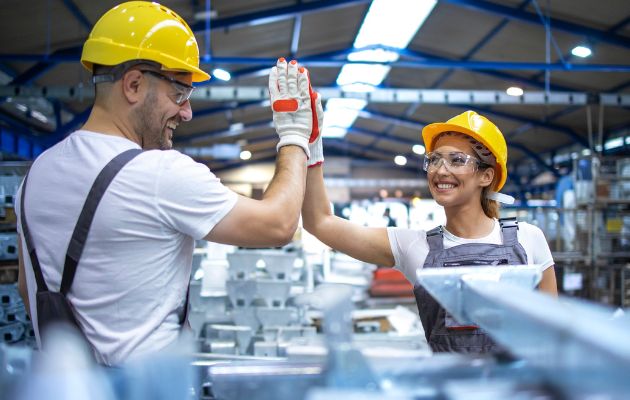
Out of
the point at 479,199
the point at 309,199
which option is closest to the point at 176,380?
the point at 309,199

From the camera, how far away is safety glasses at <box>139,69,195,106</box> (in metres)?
1.75

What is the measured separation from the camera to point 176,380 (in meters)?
0.78

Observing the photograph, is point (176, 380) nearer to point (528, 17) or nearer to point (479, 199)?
point (479, 199)

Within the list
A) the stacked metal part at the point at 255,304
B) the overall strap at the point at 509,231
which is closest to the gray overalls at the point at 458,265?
the overall strap at the point at 509,231

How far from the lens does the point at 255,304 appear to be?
6.46m

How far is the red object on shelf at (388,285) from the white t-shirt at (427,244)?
6.67 metres

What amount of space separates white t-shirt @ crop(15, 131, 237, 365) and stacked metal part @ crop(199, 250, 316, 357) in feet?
15.3

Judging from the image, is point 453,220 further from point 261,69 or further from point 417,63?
point 261,69

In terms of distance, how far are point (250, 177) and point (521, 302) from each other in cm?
2706

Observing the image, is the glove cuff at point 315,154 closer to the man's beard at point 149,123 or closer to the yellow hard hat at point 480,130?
the yellow hard hat at point 480,130

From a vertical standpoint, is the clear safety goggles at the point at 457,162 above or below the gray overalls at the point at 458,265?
above

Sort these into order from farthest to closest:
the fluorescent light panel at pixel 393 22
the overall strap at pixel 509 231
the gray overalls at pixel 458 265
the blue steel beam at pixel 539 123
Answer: the blue steel beam at pixel 539 123 → the fluorescent light panel at pixel 393 22 → the overall strap at pixel 509 231 → the gray overalls at pixel 458 265

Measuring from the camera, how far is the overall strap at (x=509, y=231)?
7.84 feet

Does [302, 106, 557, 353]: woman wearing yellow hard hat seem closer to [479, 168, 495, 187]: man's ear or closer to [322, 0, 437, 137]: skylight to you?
[479, 168, 495, 187]: man's ear
